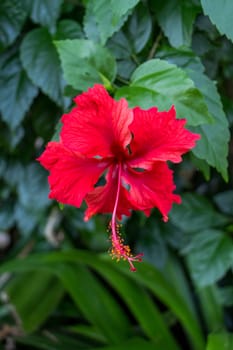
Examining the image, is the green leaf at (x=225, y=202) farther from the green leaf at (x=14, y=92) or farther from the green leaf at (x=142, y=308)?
the green leaf at (x=14, y=92)

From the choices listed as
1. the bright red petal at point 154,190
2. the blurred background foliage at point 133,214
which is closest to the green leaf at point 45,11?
the blurred background foliage at point 133,214

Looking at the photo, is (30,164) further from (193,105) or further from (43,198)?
(193,105)

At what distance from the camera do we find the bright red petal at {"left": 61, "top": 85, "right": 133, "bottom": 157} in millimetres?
514

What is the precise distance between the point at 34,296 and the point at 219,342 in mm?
626

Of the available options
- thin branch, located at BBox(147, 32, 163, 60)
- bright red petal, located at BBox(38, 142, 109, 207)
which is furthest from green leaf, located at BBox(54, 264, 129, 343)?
bright red petal, located at BBox(38, 142, 109, 207)

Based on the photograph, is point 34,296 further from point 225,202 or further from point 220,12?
point 220,12

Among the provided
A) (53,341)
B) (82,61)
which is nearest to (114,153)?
(82,61)

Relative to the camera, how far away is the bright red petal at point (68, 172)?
21.0 inches

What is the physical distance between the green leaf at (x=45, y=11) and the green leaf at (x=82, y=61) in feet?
0.74

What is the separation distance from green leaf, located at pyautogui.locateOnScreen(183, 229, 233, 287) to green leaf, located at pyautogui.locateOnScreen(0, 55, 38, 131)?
457mm

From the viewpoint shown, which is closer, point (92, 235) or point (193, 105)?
point (193, 105)

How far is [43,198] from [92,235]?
0.32m

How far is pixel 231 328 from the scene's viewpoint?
1.55m

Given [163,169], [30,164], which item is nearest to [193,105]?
[163,169]
